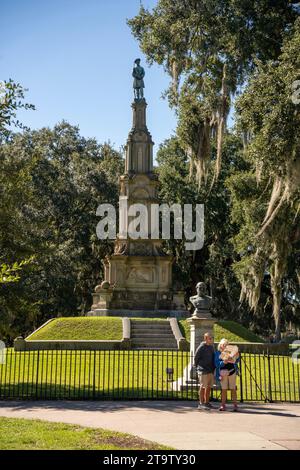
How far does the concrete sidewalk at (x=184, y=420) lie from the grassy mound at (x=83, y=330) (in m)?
11.9

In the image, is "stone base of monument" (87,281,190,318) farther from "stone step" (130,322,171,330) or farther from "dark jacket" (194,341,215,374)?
"dark jacket" (194,341,215,374)

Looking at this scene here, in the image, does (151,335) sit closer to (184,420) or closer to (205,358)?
(205,358)

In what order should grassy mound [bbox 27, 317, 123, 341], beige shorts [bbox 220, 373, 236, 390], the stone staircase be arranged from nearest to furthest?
1. beige shorts [bbox 220, 373, 236, 390]
2. the stone staircase
3. grassy mound [bbox 27, 317, 123, 341]

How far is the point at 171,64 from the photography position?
1948 cm

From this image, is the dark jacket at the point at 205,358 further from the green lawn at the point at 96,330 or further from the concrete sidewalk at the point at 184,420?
the green lawn at the point at 96,330

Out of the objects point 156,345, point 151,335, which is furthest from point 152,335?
point 156,345

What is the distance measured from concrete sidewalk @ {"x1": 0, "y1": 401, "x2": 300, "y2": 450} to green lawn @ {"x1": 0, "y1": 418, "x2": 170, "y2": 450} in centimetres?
43

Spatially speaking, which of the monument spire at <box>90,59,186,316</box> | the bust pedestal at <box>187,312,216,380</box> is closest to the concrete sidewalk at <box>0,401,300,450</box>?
the bust pedestal at <box>187,312,216,380</box>

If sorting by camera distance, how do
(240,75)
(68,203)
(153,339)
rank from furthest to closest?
1. (68,203)
2. (153,339)
3. (240,75)

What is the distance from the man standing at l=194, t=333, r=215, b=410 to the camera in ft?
38.9

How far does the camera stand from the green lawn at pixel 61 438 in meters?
7.32

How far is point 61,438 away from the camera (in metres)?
7.98

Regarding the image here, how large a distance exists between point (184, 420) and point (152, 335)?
1437 centimetres
